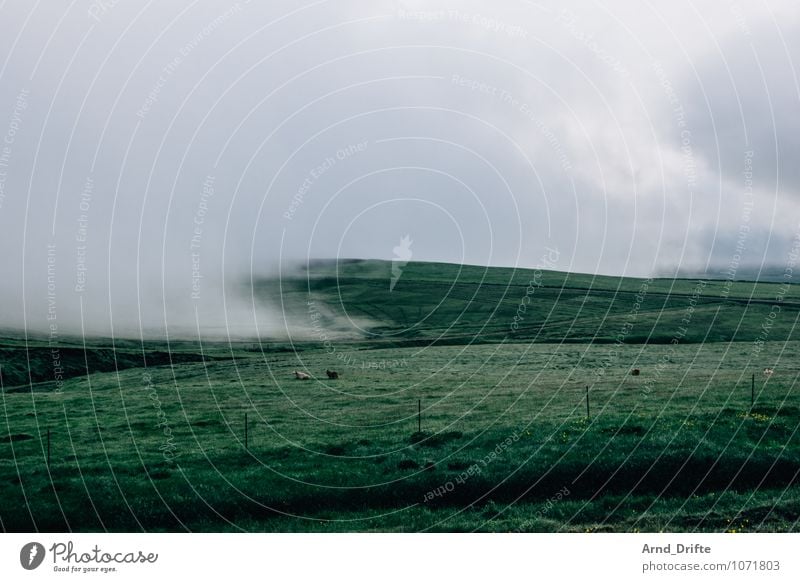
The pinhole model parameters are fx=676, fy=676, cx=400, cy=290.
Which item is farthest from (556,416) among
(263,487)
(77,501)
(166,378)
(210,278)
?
(210,278)

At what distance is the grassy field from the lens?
23297mm

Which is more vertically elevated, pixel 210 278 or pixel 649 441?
pixel 210 278

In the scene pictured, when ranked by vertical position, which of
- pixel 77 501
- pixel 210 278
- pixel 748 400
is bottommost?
pixel 77 501

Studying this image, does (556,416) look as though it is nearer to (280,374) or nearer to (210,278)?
(280,374)

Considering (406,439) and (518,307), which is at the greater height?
(518,307)

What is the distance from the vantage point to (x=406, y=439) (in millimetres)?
30812

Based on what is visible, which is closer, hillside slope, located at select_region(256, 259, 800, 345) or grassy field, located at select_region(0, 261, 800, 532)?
grassy field, located at select_region(0, 261, 800, 532)

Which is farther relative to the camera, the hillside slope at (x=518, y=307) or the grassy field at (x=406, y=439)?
the hillside slope at (x=518, y=307)

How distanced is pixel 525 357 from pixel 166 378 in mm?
30776

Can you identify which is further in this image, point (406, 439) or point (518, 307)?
point (518, 307)

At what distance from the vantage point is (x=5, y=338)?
7138 centimetres

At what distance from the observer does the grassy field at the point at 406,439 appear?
23297 mm

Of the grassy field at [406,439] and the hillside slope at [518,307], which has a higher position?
the hillside slope at [518,307]

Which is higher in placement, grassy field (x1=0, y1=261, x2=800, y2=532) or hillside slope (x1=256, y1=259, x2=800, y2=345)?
hillside slope (x1=256, y1=259, x2=800, y2=345)
